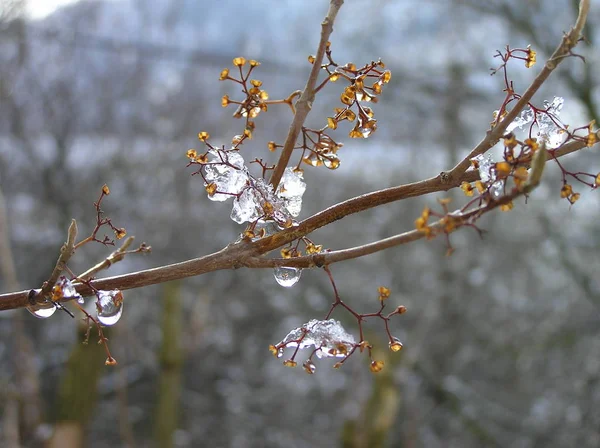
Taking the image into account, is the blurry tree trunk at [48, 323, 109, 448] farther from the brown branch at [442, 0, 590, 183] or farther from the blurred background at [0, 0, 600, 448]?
the brown branch at [442, 0, 590, 183]

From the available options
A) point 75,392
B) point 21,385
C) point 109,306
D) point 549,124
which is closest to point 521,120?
point 549,124

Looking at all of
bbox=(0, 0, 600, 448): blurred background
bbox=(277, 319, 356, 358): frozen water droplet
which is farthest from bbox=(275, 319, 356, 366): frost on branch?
bbox=(0, 0, 600, 448): blurred background

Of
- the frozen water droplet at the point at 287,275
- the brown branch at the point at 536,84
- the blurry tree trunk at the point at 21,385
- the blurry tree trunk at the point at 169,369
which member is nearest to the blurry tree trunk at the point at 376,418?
the blurry tree trunk at the point at 169,369

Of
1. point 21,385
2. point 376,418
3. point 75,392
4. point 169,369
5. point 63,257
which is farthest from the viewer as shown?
point 169,369

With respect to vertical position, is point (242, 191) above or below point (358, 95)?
below

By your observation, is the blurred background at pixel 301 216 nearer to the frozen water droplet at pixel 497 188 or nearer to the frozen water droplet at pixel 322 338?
the frozen water droplet at pixel 322 338

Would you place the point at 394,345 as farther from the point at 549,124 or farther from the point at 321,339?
the point at 549,124
